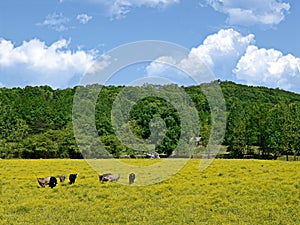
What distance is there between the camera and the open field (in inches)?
722

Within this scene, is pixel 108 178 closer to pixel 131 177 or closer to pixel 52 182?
pixel 131 177

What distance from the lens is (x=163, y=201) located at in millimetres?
21594

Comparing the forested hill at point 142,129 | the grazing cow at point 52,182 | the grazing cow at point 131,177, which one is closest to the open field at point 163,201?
the grazing cow at point 52,182

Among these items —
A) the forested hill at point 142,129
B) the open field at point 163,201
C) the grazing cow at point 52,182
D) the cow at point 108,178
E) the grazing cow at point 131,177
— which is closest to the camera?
the open field at point 163,201

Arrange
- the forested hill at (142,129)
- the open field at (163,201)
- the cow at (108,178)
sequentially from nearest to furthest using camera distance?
the open field at (163,201) → the cow at (108,178) → the forested hill at (142,129)

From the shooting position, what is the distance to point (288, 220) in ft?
57.9

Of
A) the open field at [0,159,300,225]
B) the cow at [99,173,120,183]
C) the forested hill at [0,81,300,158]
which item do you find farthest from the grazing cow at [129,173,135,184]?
the forested hill at [0,81,300,158]

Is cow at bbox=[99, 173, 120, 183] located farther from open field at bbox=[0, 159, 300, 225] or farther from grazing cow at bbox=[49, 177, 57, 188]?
grazing cow at bbox=[49, 177, 57, 188]

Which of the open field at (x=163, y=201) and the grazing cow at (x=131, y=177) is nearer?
the open field at (x=163, y=201)

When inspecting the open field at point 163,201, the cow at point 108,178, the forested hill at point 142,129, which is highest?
the forested hill at point 142,129

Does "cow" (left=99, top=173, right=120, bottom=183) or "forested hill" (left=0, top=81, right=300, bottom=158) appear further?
"forested hill" (left=0, top=81, right=300, bottom=158)

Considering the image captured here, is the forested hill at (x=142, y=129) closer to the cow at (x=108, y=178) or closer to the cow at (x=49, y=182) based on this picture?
the cow at (x=108, y=178)

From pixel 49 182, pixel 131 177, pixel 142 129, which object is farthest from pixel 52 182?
pixel 142 129

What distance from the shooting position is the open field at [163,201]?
60.2 ft
